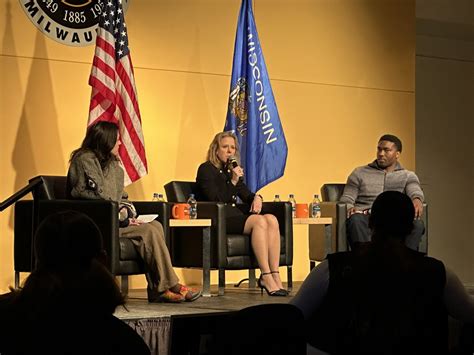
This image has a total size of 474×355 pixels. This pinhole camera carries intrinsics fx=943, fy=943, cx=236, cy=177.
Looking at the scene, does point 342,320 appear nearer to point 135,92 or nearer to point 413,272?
point 413,272

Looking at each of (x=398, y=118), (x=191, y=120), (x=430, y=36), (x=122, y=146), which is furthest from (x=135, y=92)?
(x=430, y=36)

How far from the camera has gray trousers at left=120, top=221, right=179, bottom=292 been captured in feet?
17.1

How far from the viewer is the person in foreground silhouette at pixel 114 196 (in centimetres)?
521

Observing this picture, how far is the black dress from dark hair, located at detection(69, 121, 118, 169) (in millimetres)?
929

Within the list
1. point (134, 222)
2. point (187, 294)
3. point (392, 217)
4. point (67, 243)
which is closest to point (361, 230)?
point (187, 294)

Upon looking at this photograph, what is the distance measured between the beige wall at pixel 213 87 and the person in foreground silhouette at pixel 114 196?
116 cm

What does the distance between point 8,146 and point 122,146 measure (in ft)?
2.56

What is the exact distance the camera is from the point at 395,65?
8.18 meters

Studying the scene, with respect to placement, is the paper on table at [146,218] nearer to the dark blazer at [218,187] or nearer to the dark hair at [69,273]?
the dark blazer at [218,187]

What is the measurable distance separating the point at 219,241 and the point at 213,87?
1777mm

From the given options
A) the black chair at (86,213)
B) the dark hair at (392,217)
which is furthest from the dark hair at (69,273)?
the black chair at (86,213)

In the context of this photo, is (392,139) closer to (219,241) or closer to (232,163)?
(232,163)

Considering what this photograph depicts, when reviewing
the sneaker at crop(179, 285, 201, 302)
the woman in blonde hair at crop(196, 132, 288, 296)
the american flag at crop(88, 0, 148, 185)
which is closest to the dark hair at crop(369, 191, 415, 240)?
the sneaker at crop(179, 285, 201, 302)

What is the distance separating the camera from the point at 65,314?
1.84 metres
